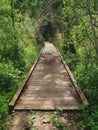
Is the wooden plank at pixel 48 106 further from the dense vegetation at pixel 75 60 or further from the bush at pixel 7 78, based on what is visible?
the bush at pixel 7 78

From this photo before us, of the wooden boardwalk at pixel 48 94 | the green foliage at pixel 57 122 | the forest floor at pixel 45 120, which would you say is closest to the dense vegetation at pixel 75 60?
the forest floor at pixel 45 120

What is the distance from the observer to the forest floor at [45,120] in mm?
5672

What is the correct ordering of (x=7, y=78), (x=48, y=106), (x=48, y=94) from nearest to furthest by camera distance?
(x=48, y=106)
(x=48, y=94)
(x=7, y=78)

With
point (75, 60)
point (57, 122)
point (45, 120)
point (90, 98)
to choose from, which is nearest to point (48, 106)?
point (45, 120)

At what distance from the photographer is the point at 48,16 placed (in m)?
33.8

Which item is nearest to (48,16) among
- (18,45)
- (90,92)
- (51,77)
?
(18,45)

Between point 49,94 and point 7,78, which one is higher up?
point 7,78

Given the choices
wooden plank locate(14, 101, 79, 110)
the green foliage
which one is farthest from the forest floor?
wooden plank locate(14, 101, 79, 110)

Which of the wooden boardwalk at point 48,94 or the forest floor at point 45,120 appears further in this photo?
the wooden boardwalk at point 48,94

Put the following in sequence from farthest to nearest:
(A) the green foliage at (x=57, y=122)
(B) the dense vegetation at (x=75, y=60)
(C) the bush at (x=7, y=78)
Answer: (C) the bush at (x=7, y=78), (B) the dense vegetation at (x=75, y=60), (A) the green foliage at (x=57, y=122)

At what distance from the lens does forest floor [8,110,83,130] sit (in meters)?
5.67

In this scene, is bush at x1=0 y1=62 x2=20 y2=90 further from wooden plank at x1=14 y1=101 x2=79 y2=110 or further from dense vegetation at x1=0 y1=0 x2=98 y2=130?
wooden plank at x1=14 y1=101 x2=79 y2=110

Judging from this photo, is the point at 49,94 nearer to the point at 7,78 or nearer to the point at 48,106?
the point at 48,106

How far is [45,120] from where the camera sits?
19.7 ft
